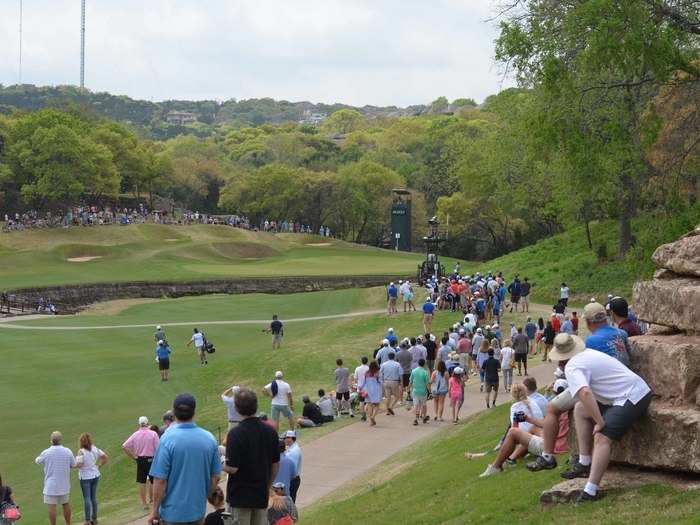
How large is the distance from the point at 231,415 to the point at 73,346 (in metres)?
22.8

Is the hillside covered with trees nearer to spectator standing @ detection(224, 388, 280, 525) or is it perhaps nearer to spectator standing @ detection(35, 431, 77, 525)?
spectator standing @ detection(35, 431, 77, 525)

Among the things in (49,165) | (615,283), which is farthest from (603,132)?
(49,165)

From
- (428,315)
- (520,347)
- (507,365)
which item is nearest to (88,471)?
(507,365)

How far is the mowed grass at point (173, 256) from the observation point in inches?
2894

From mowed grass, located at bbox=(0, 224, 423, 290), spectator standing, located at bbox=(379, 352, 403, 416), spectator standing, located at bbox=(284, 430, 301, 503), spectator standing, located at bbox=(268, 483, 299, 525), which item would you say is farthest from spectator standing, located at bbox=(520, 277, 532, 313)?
mowed grass, located at bbox=(0, 224, 423, 290)

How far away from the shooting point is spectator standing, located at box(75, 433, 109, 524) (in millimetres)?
15805

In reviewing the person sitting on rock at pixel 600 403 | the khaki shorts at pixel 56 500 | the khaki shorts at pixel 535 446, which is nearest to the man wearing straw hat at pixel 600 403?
the person sitting on rock at pixel 600 403

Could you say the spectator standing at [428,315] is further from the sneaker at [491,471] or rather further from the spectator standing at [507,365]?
the sneaker at [491,471]

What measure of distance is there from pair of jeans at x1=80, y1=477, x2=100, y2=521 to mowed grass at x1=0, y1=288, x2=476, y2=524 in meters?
0.39

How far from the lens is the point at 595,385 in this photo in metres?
10.1

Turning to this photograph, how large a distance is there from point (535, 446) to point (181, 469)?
5489mm

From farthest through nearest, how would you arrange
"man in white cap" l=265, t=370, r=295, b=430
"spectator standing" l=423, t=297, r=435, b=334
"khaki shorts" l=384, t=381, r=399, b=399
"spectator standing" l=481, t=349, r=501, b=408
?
"spectator standing" l=423, t=297, r=435, b=334 → "khaki shorts" l=384, t=381, r=399, b=399 → "spectator standing" l=481, t=349, r=501, b=408 → "man in white cap" l=265, t=370, r=295, b=430

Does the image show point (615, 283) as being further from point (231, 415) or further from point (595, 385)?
point (595, 385)

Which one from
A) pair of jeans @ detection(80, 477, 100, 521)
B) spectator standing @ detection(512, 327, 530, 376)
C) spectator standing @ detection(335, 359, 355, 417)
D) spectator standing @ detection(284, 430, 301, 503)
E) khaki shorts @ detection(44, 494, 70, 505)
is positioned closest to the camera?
spectator standing @ detection(284, 430, 301, 503)
